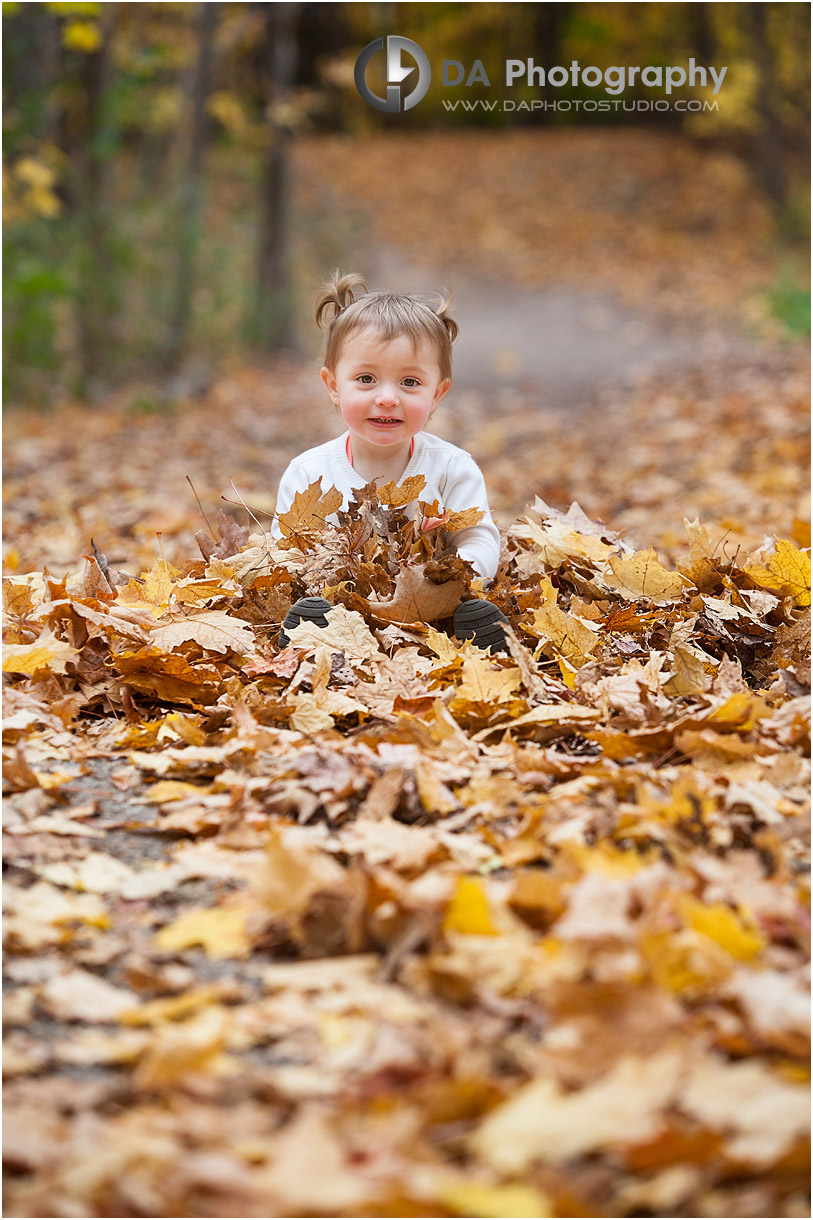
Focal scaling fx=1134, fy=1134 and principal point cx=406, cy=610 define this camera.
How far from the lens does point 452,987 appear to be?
148 centimetres

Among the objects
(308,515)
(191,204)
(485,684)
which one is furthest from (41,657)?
(191,204)

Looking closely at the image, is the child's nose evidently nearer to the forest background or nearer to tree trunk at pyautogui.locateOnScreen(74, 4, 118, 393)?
the forest background

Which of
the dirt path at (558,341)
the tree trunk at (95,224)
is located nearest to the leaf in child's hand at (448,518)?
the dirt path at (558,341)

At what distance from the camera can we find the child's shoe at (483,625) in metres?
2.66

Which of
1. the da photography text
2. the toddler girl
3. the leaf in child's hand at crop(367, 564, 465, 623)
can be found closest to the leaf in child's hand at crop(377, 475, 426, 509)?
the toddler girl

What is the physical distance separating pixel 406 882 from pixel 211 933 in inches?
11.6

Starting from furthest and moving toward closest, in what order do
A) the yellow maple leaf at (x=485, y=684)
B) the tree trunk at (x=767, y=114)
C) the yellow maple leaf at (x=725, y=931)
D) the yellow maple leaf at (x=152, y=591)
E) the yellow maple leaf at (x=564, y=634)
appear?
the tree trunk at (x=767, y=114) → the yellow maple leaf at (x=152, y=591) → the yellow maple leaf at (x=564, y=634) → the yellow maple leaf at (x=485, y=684) → the yellow maple leaf at (x=725, y=931)

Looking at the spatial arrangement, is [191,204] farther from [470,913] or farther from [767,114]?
[470,913]

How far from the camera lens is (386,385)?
2965mm

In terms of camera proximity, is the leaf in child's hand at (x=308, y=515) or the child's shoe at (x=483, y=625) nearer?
the child's shoe at (x=483, y=625)

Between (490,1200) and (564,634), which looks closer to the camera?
(490,1200)

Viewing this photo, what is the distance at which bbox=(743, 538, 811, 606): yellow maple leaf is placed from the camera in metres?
2.99

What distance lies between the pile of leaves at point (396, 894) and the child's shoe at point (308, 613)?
0.11 feet

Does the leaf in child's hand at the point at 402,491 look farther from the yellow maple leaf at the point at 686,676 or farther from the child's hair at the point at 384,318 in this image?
the yellow maple leaf at the point at 686,676
